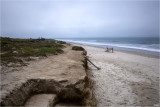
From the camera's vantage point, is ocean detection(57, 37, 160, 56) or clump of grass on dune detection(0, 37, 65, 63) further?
ocean detection(57, 37, 160, 56)

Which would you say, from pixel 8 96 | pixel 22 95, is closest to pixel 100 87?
pixel 22 95

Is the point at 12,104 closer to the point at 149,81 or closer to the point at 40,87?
the point at 40,87

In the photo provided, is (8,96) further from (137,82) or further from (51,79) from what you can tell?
(137,82)

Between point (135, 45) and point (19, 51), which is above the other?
point (19, 51)

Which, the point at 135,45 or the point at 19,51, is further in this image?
the point at 135,45

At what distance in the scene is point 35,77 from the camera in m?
3.79

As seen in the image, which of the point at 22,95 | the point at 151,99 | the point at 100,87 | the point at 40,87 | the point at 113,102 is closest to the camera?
the point at 22,95

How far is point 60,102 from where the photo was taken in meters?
3.64

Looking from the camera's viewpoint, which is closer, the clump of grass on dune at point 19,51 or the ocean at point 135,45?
the clump of grass on dune at point 19,51

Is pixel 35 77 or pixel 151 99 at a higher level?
pixel 35 77

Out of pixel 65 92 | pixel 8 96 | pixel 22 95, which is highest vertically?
pixel 8 96

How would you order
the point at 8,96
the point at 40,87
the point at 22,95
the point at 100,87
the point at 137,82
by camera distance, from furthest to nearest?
the point at 137,82
the point at 100,87
the point at 40,87
the point at 22,95
the point at 8,96

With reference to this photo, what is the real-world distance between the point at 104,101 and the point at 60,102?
8.33 ft

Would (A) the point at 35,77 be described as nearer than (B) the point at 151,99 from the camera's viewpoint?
Yes
